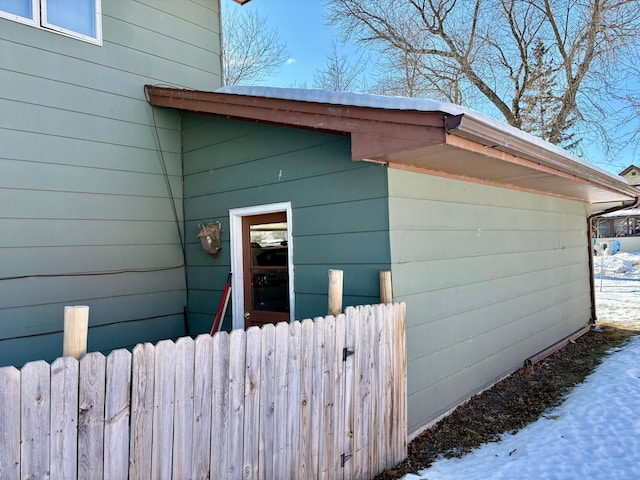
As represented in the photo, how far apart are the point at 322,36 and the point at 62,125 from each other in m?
12.7

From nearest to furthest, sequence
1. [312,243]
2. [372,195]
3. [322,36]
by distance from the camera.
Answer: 1. [372,195]
2. [312,243]
3. [322,36]

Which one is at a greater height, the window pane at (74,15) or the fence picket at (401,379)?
the window pane at (74,15)

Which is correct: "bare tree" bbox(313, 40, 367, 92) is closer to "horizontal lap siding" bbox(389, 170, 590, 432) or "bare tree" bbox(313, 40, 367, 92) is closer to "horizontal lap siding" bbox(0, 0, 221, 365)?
"horizontal lap siding" bbox(389, 170, 590, 432)

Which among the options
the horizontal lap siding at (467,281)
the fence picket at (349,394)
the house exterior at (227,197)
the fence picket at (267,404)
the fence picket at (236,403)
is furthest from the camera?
the horizontal lap siding at (467,281)

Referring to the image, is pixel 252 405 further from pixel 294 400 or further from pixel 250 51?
pixel 250 51

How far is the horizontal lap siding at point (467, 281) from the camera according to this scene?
3729 millimetres

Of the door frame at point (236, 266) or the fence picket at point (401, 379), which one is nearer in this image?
the fence picket at point (401, 379)

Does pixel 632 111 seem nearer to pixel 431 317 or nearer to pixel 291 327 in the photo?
pixel 431 317

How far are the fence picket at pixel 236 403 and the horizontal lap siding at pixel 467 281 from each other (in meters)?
1.54

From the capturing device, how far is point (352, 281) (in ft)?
12.2

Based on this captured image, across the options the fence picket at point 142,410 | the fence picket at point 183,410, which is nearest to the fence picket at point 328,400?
the fence picket at point 183,410

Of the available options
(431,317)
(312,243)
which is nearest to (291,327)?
(312,243)

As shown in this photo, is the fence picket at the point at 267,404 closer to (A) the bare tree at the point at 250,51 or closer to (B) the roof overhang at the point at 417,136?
(B) the roof overhang at the point at 417,136

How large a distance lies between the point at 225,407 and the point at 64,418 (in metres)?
0.78
